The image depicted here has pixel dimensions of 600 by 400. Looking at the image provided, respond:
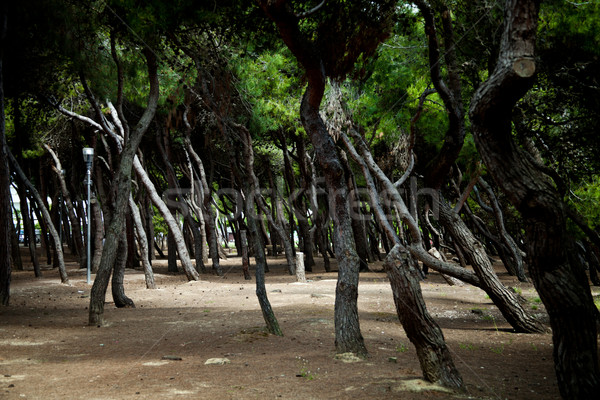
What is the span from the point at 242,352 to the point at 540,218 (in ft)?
14.5

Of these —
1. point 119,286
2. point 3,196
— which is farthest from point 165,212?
point 3,196

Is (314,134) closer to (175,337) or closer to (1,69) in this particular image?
(175,337)

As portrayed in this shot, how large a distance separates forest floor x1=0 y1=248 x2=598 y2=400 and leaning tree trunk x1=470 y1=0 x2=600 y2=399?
1.12 meters

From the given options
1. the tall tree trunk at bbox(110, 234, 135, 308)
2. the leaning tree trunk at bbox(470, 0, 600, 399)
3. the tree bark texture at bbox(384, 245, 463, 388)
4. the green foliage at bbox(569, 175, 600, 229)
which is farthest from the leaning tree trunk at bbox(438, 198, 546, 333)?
the tall tree trunk at bbox(110, 234, 135, 308)

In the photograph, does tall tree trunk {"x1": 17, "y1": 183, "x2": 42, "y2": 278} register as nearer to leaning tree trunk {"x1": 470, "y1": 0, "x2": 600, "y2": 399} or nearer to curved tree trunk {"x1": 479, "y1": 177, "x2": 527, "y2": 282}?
curved tree trunk {"x1": 479, "y1": 177, "x2": 527, "y2": 282}

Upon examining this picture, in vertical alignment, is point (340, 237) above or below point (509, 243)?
above

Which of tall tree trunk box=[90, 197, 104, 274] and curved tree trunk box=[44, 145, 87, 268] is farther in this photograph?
curved tree trunk box=[44, 145, 87, 268]

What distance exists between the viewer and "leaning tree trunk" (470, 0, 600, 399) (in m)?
4.18

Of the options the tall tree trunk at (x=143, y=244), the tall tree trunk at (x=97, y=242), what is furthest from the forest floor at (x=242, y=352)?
the tall tree trunk at (x=97, y=242)

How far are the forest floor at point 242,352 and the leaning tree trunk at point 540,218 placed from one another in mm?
1121

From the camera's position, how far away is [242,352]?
7277 millimetres

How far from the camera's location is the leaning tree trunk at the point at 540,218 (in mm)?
4180

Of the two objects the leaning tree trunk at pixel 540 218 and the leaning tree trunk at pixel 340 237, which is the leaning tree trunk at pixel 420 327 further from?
the leaning tree trunk at pixel 340 237

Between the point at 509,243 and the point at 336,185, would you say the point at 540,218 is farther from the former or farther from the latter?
the point at 509,243
